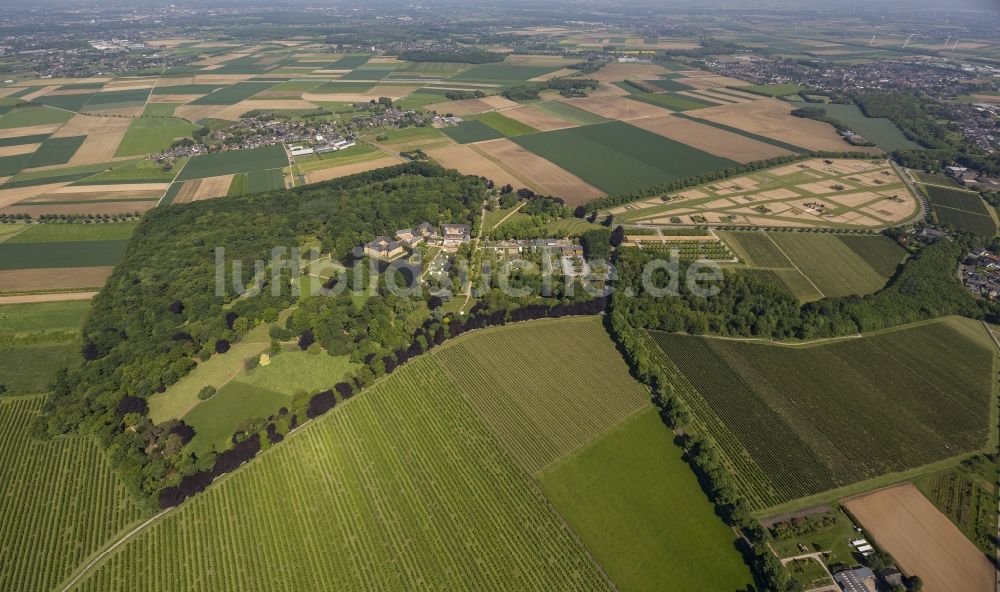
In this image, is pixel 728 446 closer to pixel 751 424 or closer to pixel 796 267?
pixel 751 424

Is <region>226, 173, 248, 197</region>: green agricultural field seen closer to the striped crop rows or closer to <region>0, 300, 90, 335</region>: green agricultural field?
<region>0, 300, 90, 335</region>: green agricultural field

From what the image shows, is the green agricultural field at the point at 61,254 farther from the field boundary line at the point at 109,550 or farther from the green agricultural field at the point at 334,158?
the field boundary line at the point at 109,550

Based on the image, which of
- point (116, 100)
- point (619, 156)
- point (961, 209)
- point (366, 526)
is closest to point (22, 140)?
point (116, 100)

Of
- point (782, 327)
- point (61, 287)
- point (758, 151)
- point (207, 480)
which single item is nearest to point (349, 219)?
point (61, 287)

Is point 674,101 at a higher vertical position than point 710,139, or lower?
higher

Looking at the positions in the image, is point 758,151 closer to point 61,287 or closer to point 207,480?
point 207,480

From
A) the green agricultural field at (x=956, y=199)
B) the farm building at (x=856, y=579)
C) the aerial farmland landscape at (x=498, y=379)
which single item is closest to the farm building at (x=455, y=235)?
the aerial farmland landscape at (x=498, y=379)
